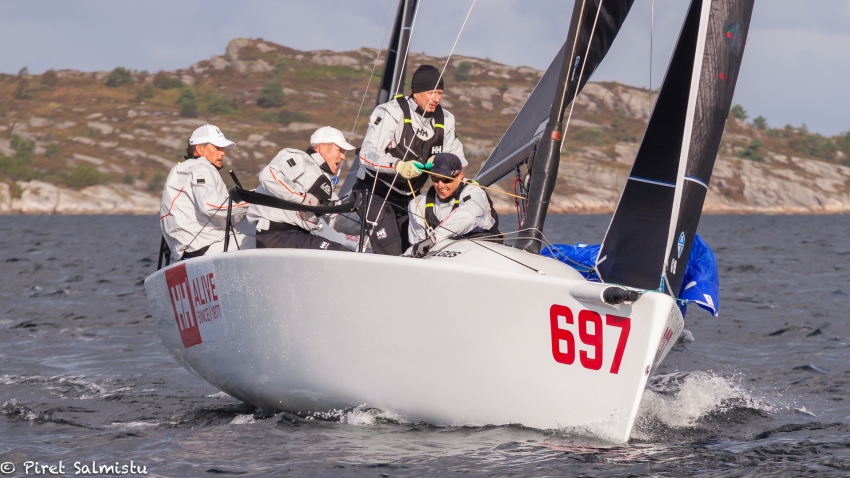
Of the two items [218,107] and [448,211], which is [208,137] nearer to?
[448,211]

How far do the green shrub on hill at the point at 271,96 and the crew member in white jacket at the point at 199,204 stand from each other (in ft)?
320

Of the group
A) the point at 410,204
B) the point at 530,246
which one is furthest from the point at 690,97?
the point at 410,204

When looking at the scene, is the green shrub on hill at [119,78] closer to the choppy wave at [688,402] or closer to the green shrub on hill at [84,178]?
the green shrub on hill at [84,178]

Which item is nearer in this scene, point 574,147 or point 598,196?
point 598,196

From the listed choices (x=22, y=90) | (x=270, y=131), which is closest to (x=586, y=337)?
(x=270, y=131)

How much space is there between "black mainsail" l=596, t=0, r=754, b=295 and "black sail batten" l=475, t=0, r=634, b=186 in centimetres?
82

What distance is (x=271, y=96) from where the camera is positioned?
102438 mm

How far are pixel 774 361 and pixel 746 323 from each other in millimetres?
2002

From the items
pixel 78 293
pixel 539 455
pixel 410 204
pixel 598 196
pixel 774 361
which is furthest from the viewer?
pixel 598 196

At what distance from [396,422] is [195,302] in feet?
4.52

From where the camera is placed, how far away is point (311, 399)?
193 inches

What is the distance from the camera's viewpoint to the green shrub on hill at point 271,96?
334 feet

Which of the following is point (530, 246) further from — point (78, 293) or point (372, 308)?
point (78, 293)

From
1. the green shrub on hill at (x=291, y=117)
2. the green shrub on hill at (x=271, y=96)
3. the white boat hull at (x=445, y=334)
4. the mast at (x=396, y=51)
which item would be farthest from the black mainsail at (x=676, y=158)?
the green shrub on hill at (x=271, y=96)
